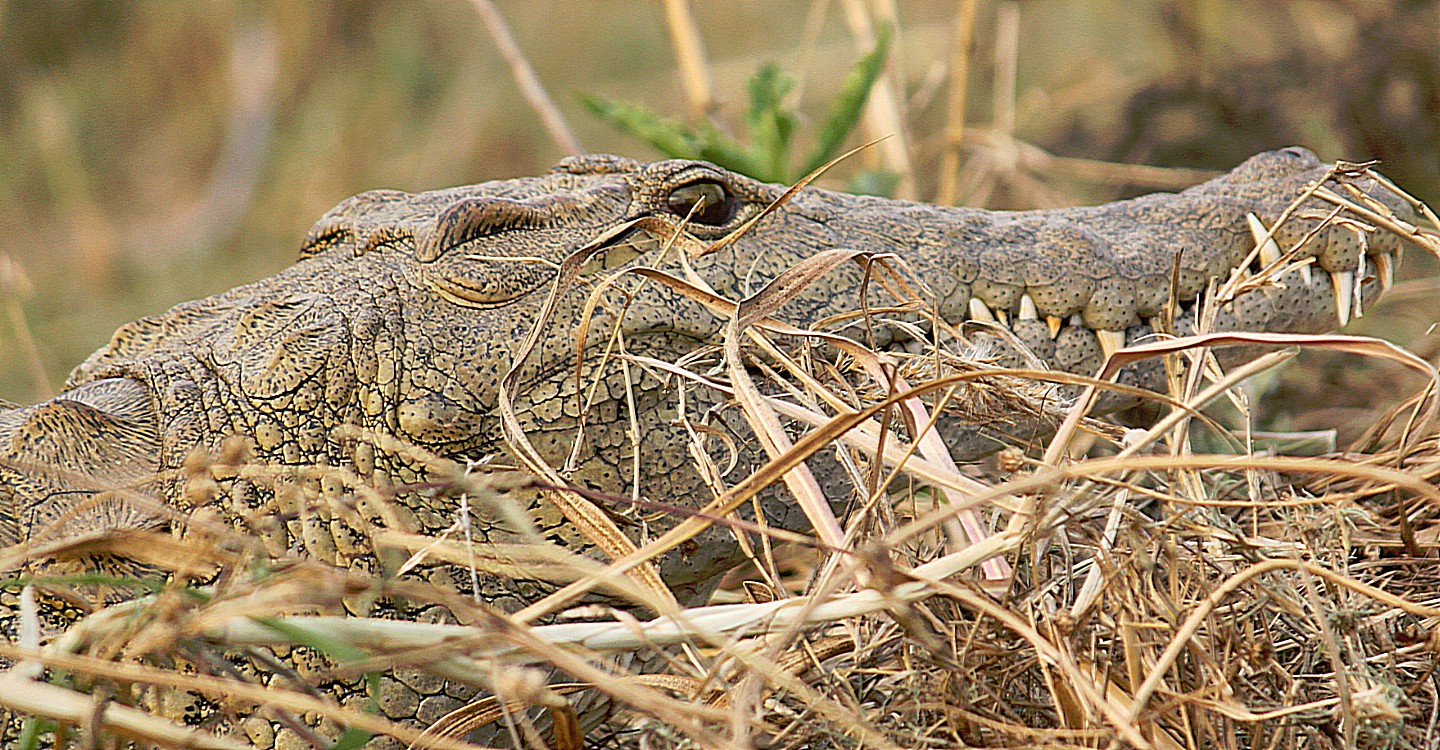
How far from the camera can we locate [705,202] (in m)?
1.94

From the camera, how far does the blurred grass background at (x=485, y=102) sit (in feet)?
13.7

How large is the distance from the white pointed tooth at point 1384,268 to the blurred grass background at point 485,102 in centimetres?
182

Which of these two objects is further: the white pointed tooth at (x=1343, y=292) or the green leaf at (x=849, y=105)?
the green leaf at (x=849, y=105)

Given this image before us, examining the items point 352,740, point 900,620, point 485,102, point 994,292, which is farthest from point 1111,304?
point 485,102

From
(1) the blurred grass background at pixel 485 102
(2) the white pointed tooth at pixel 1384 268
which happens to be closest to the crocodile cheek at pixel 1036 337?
(2) the white pointed tooth at pixel 1384 268

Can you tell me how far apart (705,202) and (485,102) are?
25.2 ft

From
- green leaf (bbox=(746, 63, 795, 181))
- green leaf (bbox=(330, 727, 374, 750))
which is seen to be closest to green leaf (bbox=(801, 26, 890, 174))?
green leaf (bbox=(746, 63, 795, 181))

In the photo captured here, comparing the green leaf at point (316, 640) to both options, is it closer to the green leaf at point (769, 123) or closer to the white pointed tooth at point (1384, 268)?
the white pointed tooth at point (1384, 268)

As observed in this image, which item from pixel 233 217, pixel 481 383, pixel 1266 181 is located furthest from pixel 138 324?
pixel 233 217

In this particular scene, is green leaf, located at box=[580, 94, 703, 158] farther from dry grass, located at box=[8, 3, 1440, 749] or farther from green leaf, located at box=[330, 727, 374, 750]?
green leaf, located at box=[330, 727, 374, 750]

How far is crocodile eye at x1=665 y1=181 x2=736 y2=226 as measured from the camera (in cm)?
194

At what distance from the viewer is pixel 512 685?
873 mm

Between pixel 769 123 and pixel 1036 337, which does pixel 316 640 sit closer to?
pixel 1036 337

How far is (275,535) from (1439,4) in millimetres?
4374
